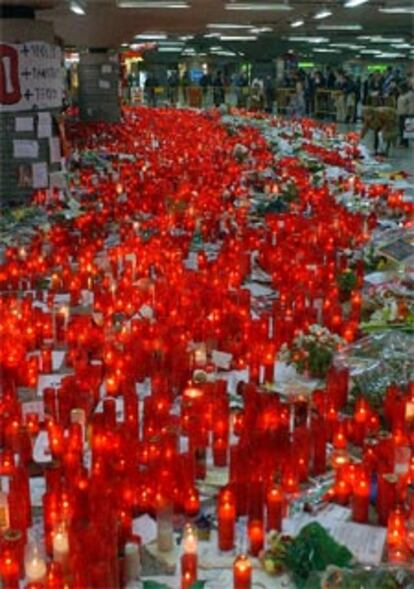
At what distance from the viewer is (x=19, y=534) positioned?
3383 mm

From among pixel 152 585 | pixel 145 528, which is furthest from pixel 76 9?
pixel 152 585

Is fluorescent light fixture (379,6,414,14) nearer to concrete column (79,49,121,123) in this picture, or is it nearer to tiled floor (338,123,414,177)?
tiled floor (338,123,414,177)

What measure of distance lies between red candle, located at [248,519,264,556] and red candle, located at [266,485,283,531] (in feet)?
0.35

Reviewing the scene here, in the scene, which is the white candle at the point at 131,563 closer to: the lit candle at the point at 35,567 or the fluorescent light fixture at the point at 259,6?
the lit candle at the point at 35,567

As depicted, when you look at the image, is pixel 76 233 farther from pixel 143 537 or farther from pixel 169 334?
pixel 143 537

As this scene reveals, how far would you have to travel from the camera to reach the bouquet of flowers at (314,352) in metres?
5.49

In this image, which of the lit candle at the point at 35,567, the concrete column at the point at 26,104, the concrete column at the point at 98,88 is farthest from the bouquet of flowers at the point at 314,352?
the concrete column at the point at 98,88

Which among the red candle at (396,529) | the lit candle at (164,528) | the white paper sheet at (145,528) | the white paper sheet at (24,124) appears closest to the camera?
the red candle at (396,529)

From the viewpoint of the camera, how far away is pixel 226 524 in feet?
12.0

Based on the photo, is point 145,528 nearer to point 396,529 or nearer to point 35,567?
point 35,567

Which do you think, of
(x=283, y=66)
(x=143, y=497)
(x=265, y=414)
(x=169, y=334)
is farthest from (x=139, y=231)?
(x=283, y=66)

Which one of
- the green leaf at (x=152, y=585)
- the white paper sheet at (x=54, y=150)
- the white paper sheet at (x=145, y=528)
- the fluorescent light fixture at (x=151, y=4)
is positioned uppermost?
the fluorescent light fixture at (x=151, y=4)

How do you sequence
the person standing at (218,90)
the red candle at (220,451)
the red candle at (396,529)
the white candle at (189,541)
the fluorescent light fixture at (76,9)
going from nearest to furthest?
the white candle at (189,541) < the red candle at (396,529) < the red candle at (220,451) < the fluorescent light fixture at (76,9) < the person standing at (218,90)

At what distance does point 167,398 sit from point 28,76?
7.41 metres
